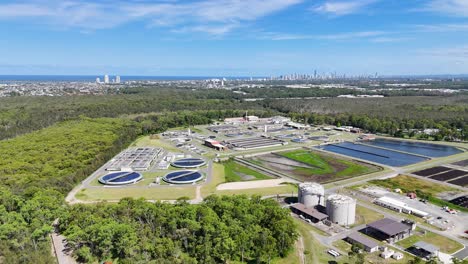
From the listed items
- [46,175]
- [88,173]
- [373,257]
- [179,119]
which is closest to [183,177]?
Result: [88,173]

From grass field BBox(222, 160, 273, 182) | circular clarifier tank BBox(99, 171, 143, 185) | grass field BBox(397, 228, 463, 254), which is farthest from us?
grass field BBox(222, 160, 273, 182)

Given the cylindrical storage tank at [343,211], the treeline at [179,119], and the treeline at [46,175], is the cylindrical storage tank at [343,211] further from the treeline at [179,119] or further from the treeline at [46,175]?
the treeline at [179,119]

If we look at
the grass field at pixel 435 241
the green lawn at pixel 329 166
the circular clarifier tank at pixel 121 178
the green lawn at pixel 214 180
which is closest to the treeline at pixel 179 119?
the circular clarifier tank at pixel 121 178

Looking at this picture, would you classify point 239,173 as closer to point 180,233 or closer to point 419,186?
point 180,233

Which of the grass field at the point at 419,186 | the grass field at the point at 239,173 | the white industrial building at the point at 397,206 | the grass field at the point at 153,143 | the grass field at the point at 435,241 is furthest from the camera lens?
the grass field at the point at 153,143

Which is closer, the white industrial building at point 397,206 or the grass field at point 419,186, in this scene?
the white industrial building at point 397,206

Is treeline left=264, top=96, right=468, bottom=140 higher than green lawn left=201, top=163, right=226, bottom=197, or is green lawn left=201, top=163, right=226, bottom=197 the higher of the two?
treeline left=264, top=96, right=468, bottom=140

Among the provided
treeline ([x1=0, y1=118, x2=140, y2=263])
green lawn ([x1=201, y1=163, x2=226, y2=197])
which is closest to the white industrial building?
green lawn ([x1=201, y1=163, x2=226, y2=197])

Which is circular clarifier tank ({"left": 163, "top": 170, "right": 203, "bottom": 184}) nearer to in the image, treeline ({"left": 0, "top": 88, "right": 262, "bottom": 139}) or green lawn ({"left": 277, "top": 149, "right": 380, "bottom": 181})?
green lawn ({"left": 277, "top": 149, "right": 380, "bottom": 181})
